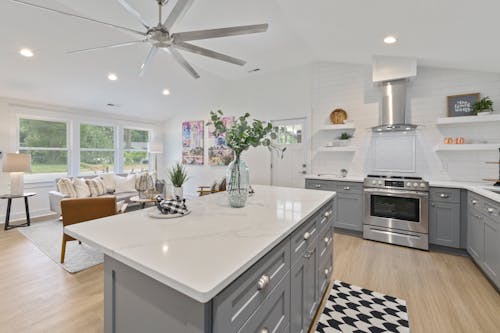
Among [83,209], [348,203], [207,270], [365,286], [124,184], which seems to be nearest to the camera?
[207,270]

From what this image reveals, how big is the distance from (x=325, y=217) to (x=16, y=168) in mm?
4950

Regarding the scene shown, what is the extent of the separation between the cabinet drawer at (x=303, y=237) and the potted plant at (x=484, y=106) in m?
3.19

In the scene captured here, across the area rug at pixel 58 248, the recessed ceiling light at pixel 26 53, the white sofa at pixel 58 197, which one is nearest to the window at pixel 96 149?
the white sofa at pixel 58 197

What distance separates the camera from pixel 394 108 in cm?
366

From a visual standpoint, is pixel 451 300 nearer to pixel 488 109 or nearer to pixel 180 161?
pixel 488 109

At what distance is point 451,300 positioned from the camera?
6.98 feet

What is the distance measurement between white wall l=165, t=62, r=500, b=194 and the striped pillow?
8.50 ft

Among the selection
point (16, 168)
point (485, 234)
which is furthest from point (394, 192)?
point (16, 168)

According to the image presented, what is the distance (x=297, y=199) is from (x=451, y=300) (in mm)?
1744

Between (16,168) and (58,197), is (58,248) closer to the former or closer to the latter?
(58,197)

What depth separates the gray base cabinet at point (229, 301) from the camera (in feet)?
2.46

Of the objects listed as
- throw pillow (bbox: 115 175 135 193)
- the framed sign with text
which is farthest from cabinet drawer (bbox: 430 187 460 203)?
throw pillow (bbox: 115 175 135 193)

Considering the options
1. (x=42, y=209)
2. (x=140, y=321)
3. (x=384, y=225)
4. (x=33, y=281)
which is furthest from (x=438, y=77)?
(x=42, y=209)

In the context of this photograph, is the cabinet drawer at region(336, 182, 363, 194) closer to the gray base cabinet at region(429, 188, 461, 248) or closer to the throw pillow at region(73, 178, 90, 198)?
the gray base cabinet at region(429, 188, 461, 248)
